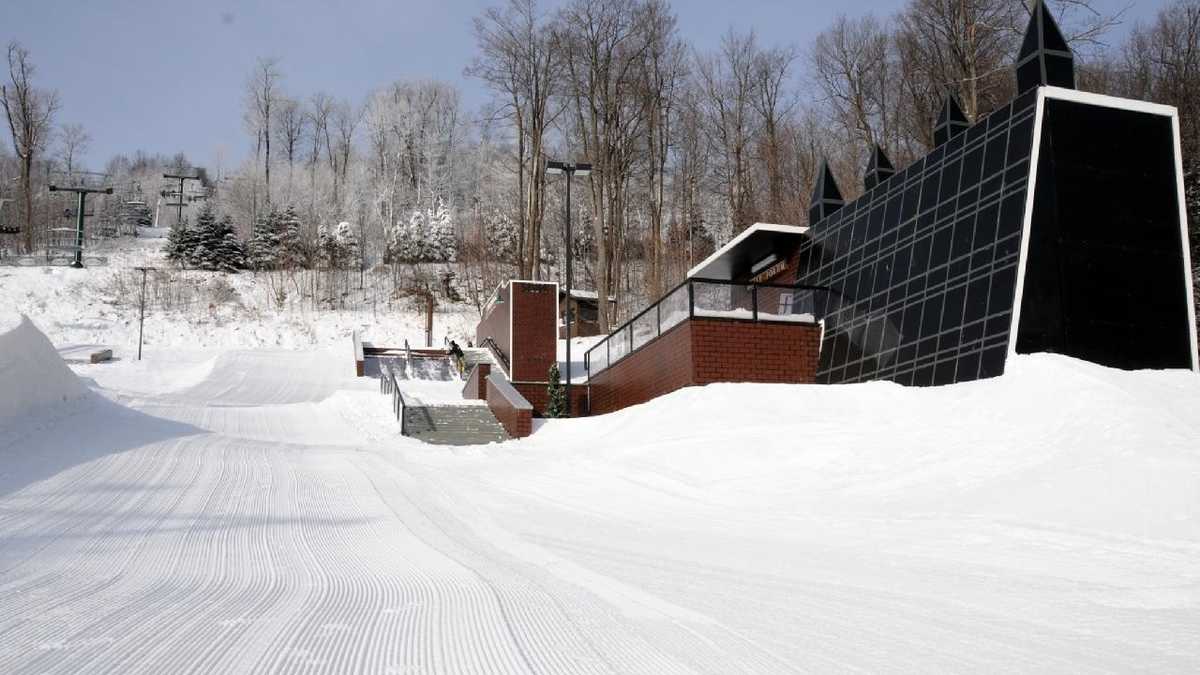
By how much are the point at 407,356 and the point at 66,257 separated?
30.0m

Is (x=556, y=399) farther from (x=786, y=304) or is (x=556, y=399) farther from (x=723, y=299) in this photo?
(x=786, y=304)

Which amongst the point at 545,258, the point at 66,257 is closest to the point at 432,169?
the point at 545,258

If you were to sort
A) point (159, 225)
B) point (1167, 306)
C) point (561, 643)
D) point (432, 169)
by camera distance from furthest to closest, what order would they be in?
point (159, 225), point (432, 169), point (1167, 306), point (561, 643)

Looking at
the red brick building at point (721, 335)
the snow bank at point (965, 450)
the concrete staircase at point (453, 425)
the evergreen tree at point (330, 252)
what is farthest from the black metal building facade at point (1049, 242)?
the evergreen tree at point (330, 252)

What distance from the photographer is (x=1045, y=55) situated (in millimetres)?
11711

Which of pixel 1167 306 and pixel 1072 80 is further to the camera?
pixel 1072 80

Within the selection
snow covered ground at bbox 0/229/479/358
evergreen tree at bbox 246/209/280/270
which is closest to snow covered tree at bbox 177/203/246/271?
evergreen tree at bbox 246/209/280/270

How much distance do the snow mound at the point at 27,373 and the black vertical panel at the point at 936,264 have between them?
12201 mm

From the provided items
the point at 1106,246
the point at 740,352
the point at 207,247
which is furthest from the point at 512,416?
the point at 207,247

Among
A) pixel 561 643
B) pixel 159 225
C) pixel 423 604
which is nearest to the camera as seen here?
pixel 561 643

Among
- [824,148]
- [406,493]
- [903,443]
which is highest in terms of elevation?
[824,148]

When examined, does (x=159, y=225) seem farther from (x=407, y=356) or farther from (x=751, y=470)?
(x=751, y=470)

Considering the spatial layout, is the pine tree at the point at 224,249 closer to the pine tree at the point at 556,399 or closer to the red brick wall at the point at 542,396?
the red brick wall at the point at 542,396

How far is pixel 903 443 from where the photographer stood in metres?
9.00
